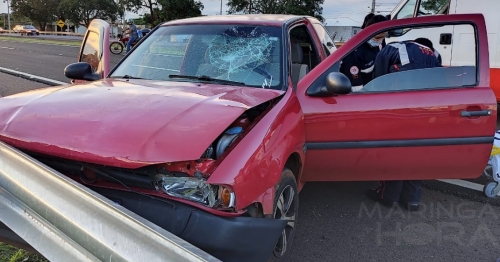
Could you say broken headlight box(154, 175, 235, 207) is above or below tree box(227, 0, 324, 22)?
below

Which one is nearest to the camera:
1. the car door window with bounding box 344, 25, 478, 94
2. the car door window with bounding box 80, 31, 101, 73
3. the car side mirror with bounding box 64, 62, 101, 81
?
the car door window with bounding box 344, 25, 478, 94

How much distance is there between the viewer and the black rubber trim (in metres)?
3.35

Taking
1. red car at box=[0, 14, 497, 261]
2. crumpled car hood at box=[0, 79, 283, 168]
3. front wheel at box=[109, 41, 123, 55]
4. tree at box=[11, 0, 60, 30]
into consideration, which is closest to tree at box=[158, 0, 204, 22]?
front wheel at box=[109, 41, 123, 55]

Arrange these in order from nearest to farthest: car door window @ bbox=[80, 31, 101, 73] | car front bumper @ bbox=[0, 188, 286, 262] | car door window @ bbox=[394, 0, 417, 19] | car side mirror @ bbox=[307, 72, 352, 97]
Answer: car front bumper @ bbox=[0, 188, 286, 262], car side mirror @ bbox=[307, 72, 352, 97], car door window @ bbox=[80, 31, 101, 73], car door window @ bbox=[394, 0, 417, 19]

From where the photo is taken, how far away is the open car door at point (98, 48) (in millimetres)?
4340

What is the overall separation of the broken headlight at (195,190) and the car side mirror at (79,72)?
2.15 metres

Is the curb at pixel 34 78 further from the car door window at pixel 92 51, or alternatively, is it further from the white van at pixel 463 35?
the white van at pixel 463 35

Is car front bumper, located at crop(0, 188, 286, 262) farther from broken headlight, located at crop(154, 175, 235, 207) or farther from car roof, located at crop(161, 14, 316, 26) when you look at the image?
car roof, located at crop(161, 14, 316, 26)

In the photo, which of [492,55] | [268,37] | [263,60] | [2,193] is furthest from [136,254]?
[492,55]

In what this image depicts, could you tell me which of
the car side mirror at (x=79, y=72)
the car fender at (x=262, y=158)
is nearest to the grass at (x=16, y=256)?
the car fender at (x=262, y=158)

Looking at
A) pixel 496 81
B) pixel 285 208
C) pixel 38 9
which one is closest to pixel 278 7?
pixel 496 81

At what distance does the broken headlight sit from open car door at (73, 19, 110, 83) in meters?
2.10

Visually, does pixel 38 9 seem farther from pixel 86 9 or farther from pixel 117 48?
pixel 117 48

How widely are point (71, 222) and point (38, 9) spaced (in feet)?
257
